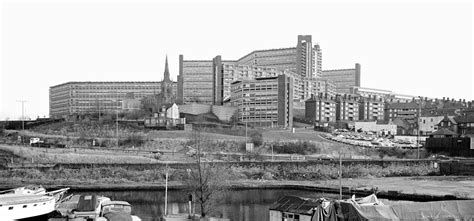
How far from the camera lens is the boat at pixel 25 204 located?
3322 centimetres

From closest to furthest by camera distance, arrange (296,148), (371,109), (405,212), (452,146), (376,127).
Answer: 1. (405,212)
2. (296,148)
3. (452,146)
4. (376,127)
5. (371,109)

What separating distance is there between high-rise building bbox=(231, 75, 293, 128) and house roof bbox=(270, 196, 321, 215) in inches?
3923

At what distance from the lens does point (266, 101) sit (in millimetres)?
134500

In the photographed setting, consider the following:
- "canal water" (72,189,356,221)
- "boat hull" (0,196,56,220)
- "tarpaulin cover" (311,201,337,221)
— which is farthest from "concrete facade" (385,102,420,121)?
"tarpaulin cover" (311,201,337,221)

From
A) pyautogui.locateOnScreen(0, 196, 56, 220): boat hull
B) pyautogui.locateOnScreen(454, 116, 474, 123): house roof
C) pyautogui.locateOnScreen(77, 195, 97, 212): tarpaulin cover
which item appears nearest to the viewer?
pyautogui.locateOnScreen(77, 195, 97, 212): tarpaulin cover

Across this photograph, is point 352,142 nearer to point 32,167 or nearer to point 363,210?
point 32,167

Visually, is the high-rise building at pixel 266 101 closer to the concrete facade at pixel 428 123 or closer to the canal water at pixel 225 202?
the concrete facade at pixel 428 123

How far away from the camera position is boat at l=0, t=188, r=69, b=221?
33.2 m

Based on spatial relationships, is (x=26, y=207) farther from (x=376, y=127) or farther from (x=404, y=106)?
(x=404, y=106)

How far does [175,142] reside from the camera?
282 ft

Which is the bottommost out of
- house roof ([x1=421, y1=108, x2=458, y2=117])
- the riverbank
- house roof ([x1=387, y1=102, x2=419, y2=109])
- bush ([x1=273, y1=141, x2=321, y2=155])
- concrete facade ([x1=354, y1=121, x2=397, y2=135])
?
the riverbank

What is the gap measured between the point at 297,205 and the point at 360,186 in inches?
1155

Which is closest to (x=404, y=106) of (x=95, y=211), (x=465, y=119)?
(x=465, y=119)

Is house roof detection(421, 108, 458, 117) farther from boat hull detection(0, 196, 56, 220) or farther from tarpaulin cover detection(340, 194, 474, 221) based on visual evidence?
boat hull detection(0, 196, 56, 220)
